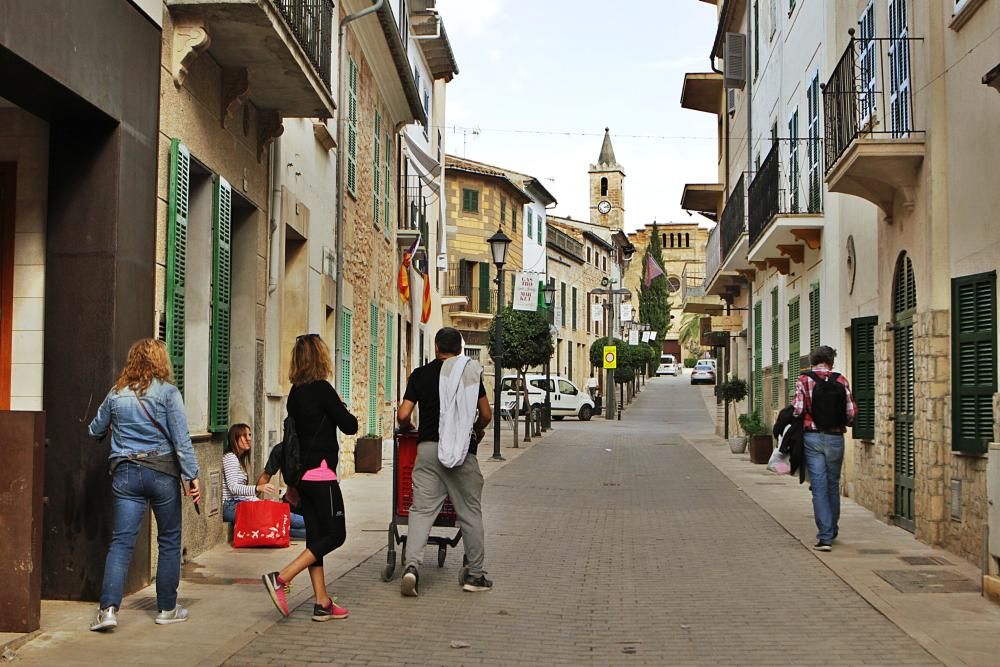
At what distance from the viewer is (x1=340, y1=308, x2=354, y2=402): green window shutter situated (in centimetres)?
1802

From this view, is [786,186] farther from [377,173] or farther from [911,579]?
[911,579]

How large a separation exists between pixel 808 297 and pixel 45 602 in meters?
14.0

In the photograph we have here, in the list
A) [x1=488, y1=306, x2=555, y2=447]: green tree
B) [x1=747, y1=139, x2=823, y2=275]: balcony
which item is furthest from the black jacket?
[x1=488, y1=306, x2=555, y2=447]: green tree

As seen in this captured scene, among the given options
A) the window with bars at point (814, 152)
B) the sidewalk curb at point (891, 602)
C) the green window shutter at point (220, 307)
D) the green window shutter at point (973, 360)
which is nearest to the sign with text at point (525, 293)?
the window with bars at point (814, 152)

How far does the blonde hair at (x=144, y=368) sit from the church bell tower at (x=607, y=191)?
365 feet

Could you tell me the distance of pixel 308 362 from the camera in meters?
7.82

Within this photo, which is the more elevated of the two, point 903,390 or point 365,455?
point 903,390

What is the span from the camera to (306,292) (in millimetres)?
→ 15242

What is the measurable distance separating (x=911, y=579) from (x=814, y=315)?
31.9ft

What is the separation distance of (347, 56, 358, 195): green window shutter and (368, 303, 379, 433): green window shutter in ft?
10.0

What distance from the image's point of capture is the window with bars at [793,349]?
20.6 meters

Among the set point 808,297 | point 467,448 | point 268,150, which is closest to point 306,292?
point 268,150

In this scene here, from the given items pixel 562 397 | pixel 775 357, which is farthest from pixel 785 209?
pixel 562 397

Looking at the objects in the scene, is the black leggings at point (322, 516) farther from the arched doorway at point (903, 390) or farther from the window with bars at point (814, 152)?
the window with bars at point (814, 152)
